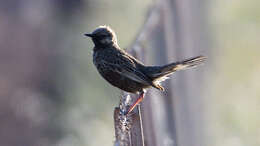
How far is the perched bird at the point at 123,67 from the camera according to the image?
24.3 feet

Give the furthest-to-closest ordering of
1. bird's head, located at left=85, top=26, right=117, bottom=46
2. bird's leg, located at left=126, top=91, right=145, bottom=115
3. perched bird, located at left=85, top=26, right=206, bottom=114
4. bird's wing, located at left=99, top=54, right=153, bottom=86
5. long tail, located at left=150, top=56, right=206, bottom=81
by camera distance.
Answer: bird's head, located at left=85, top=26, right=117, bottom=46, bird's wing, located at left=99, top=54, right=153, bottom=86, perched bird, located at left=85, top=26, right=206, bottom=114, long tail, located at left=150, top=56, right=206, bottom=81, bird's leg, located at left=126, top=91, right=145, bottom=115

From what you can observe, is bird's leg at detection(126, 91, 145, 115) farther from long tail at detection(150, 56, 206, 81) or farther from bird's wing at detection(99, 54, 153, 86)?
Result: bird's wing at detection(99, 54, 153, 86)

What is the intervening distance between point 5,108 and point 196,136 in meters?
4.39

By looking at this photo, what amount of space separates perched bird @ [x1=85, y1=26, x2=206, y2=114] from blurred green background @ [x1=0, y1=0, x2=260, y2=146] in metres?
2.92

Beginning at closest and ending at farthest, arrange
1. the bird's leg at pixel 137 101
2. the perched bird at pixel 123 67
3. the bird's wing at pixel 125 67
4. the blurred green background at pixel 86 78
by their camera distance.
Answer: the bird's leg at pixel 137 101 < the perched bird at pixel 123 67 < the bird's wing at pixel 125 67 < the blurred green background at pixel 86 78

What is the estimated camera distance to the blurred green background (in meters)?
11.4

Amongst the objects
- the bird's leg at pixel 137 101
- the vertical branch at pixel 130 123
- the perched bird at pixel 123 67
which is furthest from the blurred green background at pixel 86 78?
the vertical branch at pixel 130 123

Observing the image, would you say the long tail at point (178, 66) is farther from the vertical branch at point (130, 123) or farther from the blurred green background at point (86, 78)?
the blurred green background at point (86, 78)

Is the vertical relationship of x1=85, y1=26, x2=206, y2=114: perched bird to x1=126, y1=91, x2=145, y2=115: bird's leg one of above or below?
above

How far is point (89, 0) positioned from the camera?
1914cm

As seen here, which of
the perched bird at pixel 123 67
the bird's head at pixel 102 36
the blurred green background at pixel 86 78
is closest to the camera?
the perched bird at pixel 123 67

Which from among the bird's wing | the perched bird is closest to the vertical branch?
the perched bird

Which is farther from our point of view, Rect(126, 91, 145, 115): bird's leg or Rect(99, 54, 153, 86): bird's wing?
Rect(99, 54, 153, 86): bird's wing

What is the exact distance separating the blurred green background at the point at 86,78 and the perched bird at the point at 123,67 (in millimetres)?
2918
